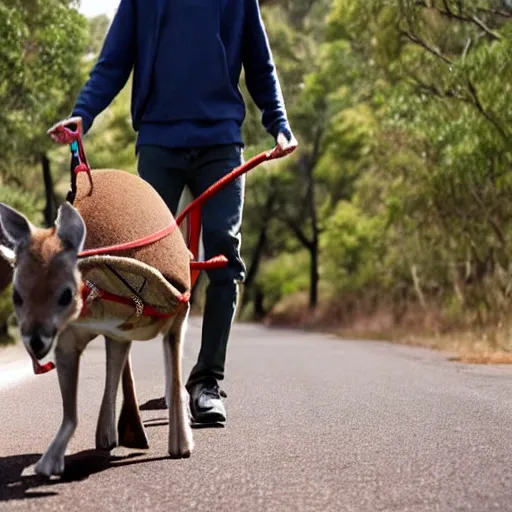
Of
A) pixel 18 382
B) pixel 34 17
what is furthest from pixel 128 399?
pixel 34 17

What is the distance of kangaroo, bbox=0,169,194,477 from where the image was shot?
3.97m

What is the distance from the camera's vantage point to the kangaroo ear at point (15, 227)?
403cm

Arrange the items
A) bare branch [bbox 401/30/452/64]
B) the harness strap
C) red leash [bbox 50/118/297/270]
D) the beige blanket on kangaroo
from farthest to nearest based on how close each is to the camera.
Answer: bare branch [bbox 401/30/452/64], red leash [bbox 50/118/297/270], the beige blanket on kangaroo, the harness strap

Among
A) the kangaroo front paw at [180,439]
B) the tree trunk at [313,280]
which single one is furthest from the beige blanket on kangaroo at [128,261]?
the tree trunk at [313,280]

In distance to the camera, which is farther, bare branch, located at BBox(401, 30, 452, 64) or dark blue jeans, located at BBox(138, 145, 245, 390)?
bare branch, located at BBox(401, 30, 452, 64)

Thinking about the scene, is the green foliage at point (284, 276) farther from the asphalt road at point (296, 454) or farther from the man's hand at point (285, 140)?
the man's hand at point (285, 140)

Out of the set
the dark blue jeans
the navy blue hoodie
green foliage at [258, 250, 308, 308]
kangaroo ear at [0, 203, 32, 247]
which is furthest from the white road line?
green foliage at [258, 250, 308, 308]

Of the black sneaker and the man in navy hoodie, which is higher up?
the man in navy hoodie

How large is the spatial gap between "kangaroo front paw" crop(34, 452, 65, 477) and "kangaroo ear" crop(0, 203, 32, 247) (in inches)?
33.9

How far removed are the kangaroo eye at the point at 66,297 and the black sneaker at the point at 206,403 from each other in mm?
2047

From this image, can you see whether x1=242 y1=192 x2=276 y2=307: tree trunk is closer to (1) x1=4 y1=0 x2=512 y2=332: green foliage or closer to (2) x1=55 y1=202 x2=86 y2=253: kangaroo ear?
(1) x1=4 y1=0 x2=512 y2=332: green foliage

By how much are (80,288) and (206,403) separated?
1994 mm

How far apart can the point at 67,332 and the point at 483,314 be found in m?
15.3

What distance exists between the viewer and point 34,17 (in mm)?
14922
